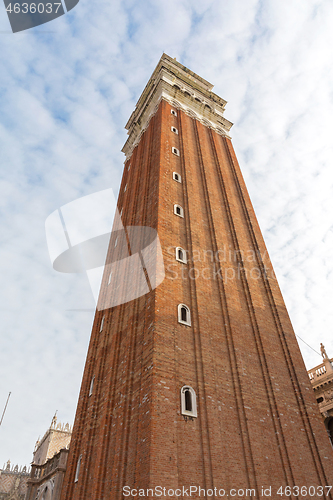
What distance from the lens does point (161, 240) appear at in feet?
55.8

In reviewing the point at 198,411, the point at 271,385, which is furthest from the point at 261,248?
the point at 198,411

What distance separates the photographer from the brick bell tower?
11.4 metres

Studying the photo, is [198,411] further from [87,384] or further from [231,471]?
[87,384]

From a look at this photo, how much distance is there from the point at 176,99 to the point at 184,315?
21856 millimetres

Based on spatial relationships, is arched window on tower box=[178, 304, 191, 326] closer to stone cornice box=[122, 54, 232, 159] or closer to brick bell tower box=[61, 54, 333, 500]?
brick bell tower box=[61, 54, 333, 500]

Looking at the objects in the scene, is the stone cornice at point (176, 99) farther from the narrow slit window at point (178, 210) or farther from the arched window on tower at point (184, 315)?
the arched window on tower at point (184, 315)

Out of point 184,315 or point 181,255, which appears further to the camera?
point 181,255

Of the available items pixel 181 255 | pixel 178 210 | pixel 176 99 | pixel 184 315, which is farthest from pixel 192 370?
pixel 176 99

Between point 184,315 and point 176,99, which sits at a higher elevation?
point 176,99

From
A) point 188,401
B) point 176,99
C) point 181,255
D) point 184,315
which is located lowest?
point 188,401

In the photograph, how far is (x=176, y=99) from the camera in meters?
30.3

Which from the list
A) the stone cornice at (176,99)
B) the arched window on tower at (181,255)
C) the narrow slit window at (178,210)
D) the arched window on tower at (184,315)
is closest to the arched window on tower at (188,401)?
the arched window on tower at (184,315)

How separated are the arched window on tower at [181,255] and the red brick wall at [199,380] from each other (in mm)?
311

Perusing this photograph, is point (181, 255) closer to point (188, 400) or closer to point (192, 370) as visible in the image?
point (192, 370)
